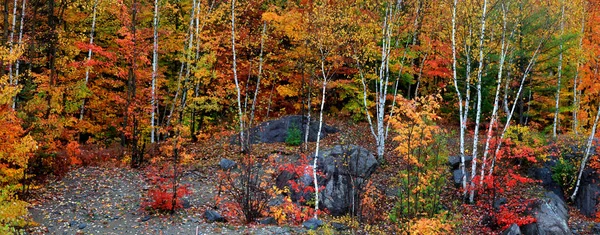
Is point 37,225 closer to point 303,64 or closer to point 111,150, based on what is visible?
point 111,150

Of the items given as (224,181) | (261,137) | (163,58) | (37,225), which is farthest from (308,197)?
(163,58)

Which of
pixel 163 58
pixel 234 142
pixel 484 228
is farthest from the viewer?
pixel 163 58

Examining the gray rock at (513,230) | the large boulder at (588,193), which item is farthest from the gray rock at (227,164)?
the large boulder at (588,193)

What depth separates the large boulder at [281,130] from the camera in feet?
64.0

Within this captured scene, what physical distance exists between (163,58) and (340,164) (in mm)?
13470

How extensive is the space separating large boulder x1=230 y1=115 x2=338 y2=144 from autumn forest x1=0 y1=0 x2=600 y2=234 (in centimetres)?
11

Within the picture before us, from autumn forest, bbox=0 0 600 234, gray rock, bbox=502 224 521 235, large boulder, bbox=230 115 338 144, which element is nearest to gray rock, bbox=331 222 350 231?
autumn forest, bbox=0 0 600 234

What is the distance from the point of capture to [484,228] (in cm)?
1345

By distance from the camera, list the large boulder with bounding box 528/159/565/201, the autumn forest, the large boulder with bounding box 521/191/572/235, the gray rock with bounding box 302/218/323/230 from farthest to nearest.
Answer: the large boulder with bounding box 528/159/565/201
the large boulder with bounding box 521/191/572/235
the autumn forest
the gray rock with bounding box 302/218/323/230

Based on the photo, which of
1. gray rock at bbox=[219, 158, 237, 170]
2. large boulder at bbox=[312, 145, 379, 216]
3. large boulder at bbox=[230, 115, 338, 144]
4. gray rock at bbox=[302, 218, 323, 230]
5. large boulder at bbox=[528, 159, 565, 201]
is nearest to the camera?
gray rock at bbox=[302, 218, 323, 230]

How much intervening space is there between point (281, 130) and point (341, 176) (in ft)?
17.6

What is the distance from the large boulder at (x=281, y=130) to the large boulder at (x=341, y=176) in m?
3.23

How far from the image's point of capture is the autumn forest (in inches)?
474

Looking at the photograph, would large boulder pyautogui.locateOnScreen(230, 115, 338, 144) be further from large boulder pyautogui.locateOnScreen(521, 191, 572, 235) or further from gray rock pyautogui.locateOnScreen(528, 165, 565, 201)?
large boulder pyautogui.locateOnScreen(521, 191, 572, 235)
